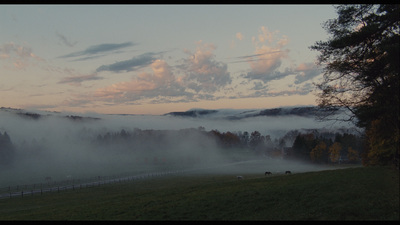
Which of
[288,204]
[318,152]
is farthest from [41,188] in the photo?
[318,152]

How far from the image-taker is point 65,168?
13562cm

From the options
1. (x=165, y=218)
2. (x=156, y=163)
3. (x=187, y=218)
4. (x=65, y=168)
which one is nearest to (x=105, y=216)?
(x=165, y=218)

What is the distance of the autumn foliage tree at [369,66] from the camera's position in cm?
2710

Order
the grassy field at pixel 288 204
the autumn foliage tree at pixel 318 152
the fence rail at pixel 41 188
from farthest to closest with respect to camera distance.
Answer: the autumn foliage tree at pixel 318 152 → the fence rail at pixel 41 188 → the grassy field at pixel 288 204

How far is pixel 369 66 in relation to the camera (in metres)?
28.7

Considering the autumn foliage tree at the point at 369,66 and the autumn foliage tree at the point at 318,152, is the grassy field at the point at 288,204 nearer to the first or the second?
the autumn foliage tree at the point at 369,66

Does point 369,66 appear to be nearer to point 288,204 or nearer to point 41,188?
point 288,204

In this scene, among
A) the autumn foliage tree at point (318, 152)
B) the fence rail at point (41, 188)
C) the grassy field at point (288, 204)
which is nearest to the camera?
the grassy field at point (288, 204)

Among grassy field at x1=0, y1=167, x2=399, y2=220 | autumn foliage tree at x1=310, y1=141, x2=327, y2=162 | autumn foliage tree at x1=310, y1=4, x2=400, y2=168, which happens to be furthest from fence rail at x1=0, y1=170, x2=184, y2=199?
autumn foliage tree at x1=310, y1=141, x2=327, y2=162

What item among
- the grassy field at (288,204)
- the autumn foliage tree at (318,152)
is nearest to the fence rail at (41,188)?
the grassy field at (288,204)

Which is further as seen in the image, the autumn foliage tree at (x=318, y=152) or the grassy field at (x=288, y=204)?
the autumn foliage tree at (x=318, y=152)

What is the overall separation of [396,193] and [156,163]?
147m

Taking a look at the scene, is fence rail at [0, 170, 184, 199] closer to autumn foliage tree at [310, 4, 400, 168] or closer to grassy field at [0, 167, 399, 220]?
grassy field at [0, 167, 399, 220]
